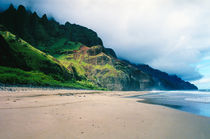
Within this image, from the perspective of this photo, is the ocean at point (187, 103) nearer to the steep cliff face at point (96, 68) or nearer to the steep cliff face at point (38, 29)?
the steep cliff face at point (96, 68)

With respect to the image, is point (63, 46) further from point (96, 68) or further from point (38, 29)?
point (96, 68)

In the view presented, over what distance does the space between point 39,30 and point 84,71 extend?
296 feet

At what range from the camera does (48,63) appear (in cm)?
4866

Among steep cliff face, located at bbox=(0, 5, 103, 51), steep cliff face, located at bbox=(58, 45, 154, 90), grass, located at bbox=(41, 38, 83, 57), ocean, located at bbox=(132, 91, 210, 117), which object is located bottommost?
ocean, located at bbox=(132, 91, 210, 117)

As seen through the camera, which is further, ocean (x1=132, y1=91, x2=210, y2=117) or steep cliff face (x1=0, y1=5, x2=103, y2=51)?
steep cliff face (x1=0, y1=5, x2=103, y2=51)

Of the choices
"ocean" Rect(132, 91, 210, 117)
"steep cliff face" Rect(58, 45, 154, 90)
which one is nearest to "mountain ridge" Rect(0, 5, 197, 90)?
"steep cliff face" Rect(58, 45, 154, 90)

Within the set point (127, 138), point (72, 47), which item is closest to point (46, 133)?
point (127, 138)

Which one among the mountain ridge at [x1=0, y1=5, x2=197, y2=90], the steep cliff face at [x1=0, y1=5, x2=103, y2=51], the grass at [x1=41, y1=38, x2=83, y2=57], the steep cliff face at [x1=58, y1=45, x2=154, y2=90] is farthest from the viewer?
the grass at [x1=41, y1=38, x2=83, y2=57]

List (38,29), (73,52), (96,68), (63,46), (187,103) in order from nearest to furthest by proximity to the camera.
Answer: (187,103), (96,68), (73,52), (63,46), (38,29)

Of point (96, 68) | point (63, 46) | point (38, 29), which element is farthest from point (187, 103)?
point (38, 29)

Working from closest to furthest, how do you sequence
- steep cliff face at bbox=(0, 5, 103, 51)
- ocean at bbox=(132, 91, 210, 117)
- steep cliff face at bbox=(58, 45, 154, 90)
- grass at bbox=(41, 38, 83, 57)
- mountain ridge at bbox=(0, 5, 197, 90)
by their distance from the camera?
1. ocean at bbox=(132, 91, 210, 117)
2. steep cliff face at bbox=(58, 45, 154, 90)
3. mountain ridge at bbox=(0, 5, 197, 90)
4. steep cliff face at bbox=(0, 5, 103, 51)
5. grass at bbox=(41, 38, 83, 57)

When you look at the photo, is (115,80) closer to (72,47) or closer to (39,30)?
(72,47)

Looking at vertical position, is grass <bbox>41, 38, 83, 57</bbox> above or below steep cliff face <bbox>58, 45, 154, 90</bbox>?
above

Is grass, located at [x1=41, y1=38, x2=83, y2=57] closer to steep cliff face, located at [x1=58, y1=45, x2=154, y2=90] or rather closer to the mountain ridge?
the mountain ridge
